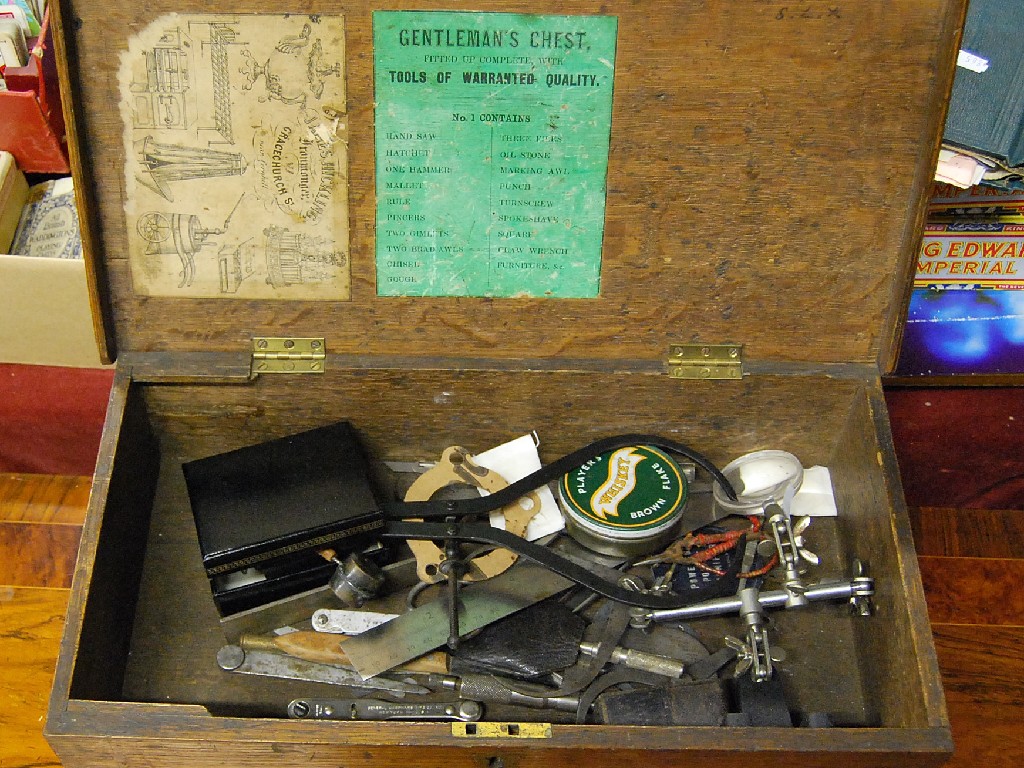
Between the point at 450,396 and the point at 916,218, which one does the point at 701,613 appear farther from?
the point at 916,218

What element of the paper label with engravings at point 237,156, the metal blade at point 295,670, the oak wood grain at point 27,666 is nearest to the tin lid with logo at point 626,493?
the metal blade at point 295,670

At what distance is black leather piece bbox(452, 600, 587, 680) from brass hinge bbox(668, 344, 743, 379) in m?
0.41

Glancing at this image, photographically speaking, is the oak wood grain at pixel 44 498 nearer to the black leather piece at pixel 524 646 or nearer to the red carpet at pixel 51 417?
the red carpet at pixel 51 417

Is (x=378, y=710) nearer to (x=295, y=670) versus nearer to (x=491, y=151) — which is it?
(x=295, y=670)

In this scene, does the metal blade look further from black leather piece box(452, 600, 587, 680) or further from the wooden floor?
the wooden floor

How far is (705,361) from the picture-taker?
150cm

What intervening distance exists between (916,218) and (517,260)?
1.85ft

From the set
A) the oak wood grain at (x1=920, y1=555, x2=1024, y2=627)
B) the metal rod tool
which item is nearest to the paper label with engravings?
the metal rod tool

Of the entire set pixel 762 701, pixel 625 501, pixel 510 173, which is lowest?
pixel 762 701

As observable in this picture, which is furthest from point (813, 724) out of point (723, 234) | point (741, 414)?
point (723, 234)

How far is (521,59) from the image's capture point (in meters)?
1.30

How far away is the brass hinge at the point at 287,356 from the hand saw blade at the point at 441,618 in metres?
0.40

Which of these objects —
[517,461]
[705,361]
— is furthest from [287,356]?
[705,361]

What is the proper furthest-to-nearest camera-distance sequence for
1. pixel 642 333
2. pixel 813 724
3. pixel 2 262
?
pixel 2 262
pixel 642 333
pixel 813 724
